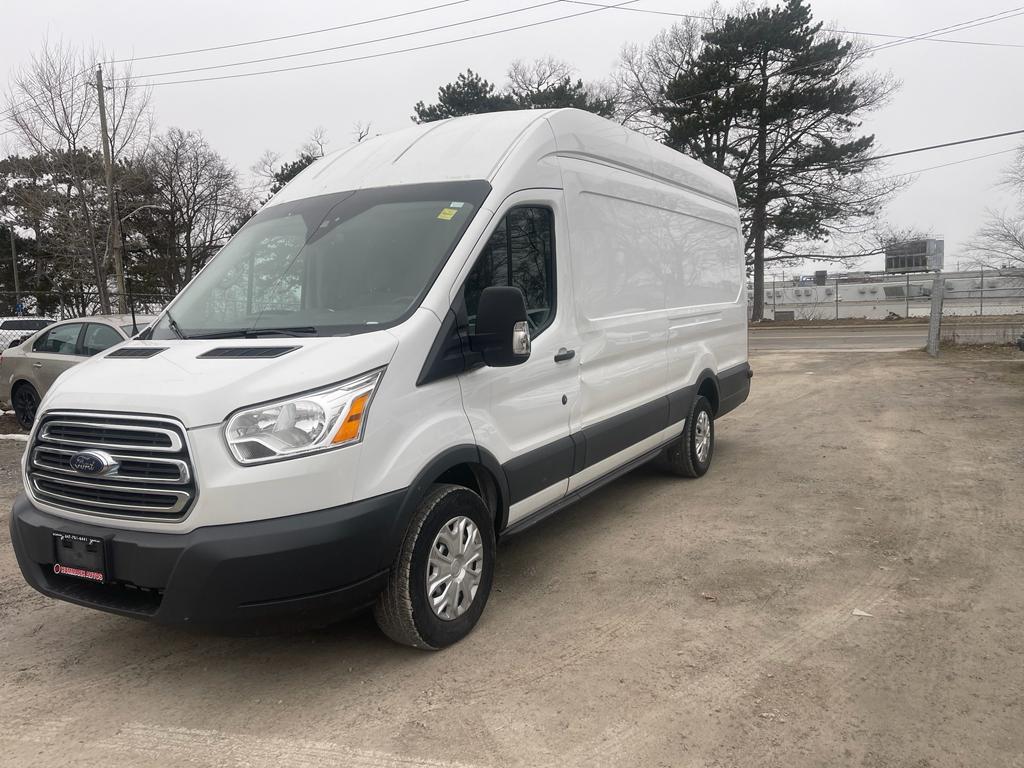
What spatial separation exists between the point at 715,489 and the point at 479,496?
3.34 metres

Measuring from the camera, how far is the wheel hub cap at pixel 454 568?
135 inches

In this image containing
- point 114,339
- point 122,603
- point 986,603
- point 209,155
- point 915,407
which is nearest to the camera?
point 122,603

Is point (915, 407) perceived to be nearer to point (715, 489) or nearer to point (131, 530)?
point (715, 489)

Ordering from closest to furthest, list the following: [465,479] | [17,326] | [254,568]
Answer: [254,568] → [465,479] → [17,326]

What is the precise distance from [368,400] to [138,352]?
130cm

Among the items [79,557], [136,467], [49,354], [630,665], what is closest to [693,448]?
[630,665]

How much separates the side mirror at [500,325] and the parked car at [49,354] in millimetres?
6705

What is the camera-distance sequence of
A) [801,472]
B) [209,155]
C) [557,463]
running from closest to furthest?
[557,463] → [801,472] → [209,155]

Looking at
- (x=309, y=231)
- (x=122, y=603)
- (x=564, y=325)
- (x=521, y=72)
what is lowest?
(x=122, y=603)

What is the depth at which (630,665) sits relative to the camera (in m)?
3.36

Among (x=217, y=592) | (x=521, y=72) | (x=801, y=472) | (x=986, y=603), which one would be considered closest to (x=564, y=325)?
(x=217, y=592)

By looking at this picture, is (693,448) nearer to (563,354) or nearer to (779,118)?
(563,354)

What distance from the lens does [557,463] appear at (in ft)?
14.2

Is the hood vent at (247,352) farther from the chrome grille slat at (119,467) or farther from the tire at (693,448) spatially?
the tire at (693,448)
